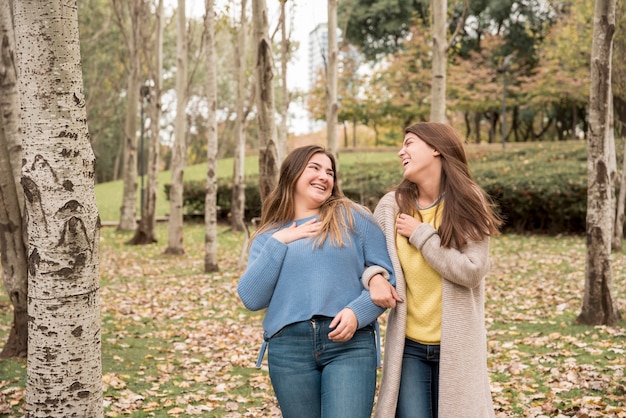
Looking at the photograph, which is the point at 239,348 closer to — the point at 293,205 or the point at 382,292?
the point at 293,205

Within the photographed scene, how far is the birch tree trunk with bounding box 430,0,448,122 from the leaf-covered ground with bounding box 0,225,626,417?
2805mm

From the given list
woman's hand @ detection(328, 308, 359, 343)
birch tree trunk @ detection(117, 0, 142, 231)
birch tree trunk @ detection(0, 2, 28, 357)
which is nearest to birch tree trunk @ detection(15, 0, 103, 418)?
woman's hand @ detection(328, 308, 359, 343)

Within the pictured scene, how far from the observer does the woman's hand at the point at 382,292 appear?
2750 millimetres

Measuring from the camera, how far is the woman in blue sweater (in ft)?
8.98

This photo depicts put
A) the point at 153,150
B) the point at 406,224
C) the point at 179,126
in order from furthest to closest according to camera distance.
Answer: the point at 153,150 < the point at 179,126 < the point at 406,224

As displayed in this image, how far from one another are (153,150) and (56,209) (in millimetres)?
13862

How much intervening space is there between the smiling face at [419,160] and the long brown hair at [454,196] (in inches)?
1.0

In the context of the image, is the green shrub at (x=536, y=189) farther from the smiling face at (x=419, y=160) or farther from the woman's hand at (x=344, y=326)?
the woman's hand at (x=344, y=326)

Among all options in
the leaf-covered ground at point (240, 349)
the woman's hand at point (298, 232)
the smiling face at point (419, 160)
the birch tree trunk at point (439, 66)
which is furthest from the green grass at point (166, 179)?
the smiling face at point (419, 160)

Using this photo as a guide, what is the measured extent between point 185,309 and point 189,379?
3.23 metres

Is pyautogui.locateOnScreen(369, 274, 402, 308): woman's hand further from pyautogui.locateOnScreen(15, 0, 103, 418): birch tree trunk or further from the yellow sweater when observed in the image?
pyautogui.locateOnScreen(15, 0, 103, 418): birch tree trunk

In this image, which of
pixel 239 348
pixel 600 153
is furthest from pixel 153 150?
pixel 600 153

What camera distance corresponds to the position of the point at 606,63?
6840 mm

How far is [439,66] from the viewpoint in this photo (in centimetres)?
933
